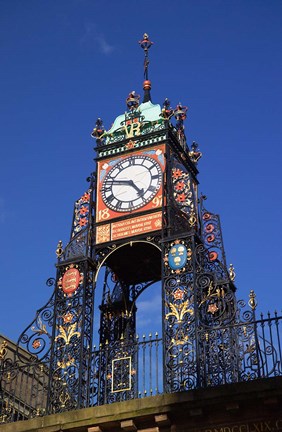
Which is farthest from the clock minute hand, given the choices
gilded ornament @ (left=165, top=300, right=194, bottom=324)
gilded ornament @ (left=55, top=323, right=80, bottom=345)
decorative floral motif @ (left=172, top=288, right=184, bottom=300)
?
gilded ornament @ (left=55, top=323, right=80, bottom=345)

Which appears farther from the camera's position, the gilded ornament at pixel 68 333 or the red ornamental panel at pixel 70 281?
the red ornamental panel at pixel 70 281

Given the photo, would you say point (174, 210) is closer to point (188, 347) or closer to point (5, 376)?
point (188, 347)

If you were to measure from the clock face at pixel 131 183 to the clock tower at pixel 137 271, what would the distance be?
0.03 meters

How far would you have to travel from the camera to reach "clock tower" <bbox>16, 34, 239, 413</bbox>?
16.2 meters

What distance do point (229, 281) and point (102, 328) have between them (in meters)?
3.19

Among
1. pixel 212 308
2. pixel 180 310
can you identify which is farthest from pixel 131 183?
pixel 180 310

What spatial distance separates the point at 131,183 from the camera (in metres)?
18.8

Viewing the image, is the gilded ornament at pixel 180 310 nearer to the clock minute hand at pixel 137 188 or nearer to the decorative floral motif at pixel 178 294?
the decorative floral motif at pixel 178 294

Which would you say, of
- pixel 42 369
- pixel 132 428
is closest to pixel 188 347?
pixel 132 428

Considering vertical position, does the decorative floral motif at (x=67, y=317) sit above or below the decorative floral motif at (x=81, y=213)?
below

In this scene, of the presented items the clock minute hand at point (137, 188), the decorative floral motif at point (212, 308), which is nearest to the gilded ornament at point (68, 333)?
the decorative floral motif at point (212, 308)

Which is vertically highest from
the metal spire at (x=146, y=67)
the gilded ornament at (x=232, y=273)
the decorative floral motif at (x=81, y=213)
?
the metal spire at (x=146, y=67)

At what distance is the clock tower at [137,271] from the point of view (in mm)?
16172

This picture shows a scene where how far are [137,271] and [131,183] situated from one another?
2109mm
